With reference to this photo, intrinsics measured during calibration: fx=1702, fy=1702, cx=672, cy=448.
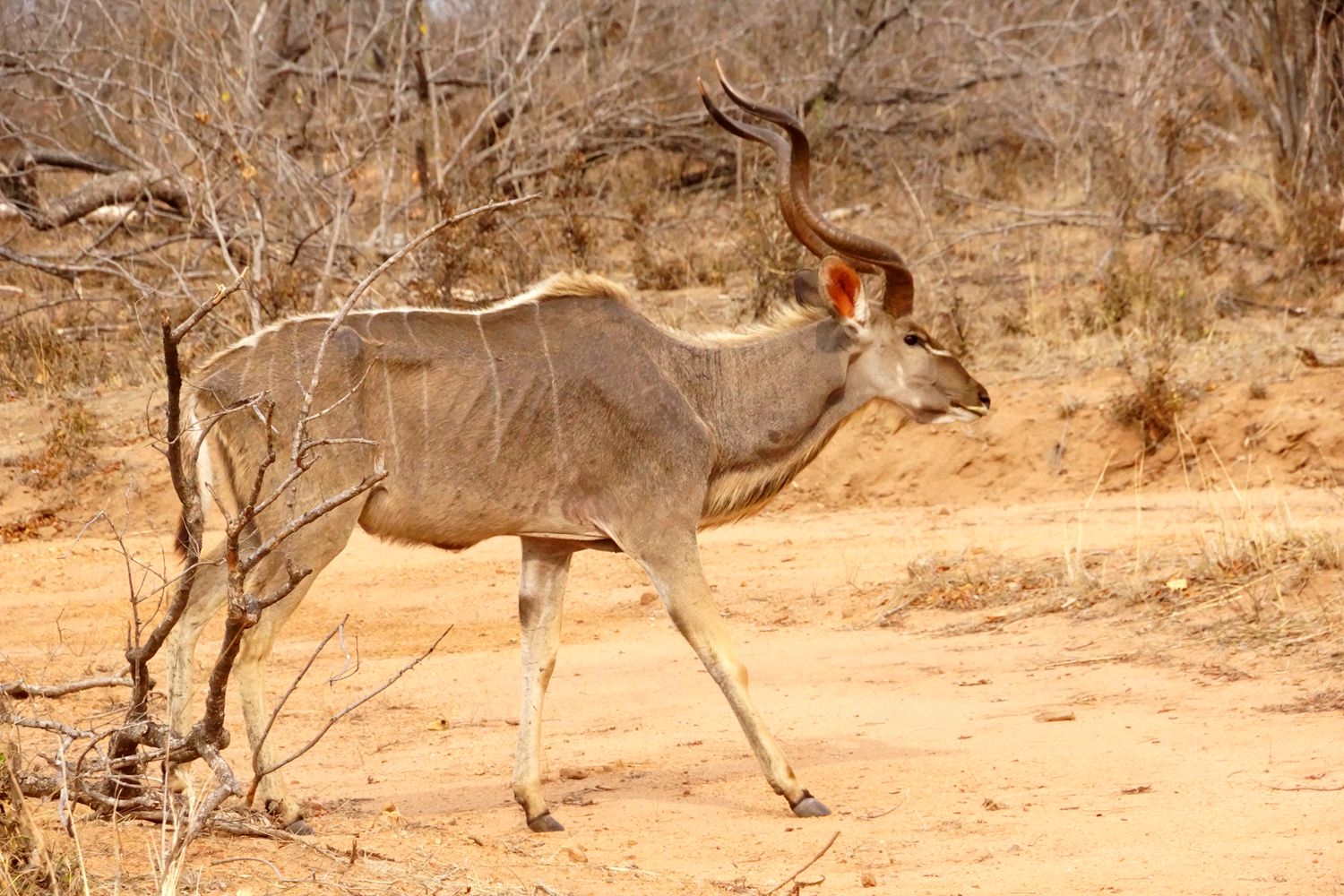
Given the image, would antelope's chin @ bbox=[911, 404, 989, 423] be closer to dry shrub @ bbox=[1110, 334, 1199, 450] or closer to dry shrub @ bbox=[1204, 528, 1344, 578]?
dry shrub @ bbox=[1204, 528, 1344, 578]

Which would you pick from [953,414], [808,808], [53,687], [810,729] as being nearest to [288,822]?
[53,687]

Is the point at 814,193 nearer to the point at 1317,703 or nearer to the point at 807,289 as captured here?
the point at 807,289

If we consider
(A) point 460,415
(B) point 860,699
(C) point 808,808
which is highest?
(A) point 460,415

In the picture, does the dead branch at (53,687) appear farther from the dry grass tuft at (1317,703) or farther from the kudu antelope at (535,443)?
the dry grass tuft at (1317,703)

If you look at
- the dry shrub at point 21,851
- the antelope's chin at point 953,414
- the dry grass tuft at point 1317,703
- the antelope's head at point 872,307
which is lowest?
the dry grass tuft at point 1317,703

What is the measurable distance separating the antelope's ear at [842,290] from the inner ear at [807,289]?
156mm

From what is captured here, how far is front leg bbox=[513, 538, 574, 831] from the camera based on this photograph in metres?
5.32

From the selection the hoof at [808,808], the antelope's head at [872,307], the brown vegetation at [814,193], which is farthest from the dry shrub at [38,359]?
the hoof at [808,808]

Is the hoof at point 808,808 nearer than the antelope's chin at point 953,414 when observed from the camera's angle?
Yes

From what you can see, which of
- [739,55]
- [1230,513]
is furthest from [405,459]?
[739,55]

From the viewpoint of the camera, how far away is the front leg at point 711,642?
5203 mm

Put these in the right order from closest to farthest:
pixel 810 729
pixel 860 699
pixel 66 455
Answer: pixel 810 729
pixel 860 699
pixel 66 455

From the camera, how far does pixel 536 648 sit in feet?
18.4

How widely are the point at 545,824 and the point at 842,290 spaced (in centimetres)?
217
